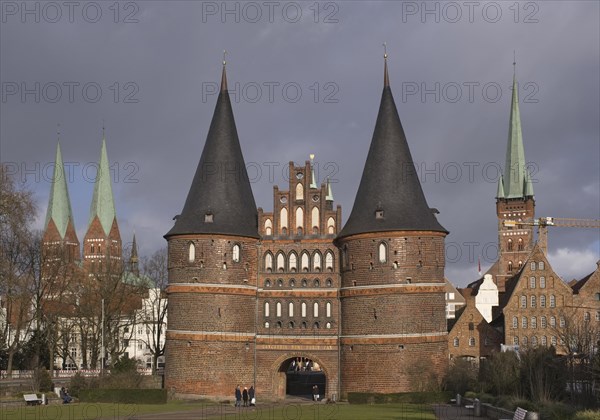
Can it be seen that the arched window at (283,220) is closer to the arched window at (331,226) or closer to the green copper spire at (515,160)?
the arched window at (331,226)

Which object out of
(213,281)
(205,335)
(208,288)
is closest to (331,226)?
(213,281)

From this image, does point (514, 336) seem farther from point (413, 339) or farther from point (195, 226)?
point (195, 226)

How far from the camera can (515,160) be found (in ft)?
420

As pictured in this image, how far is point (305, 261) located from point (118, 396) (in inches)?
539

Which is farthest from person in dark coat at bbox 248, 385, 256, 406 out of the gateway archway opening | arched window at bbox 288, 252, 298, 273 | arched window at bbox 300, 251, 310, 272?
arched window at bbox 300, 251, 310, 272

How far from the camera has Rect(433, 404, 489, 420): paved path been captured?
39031 millimetres

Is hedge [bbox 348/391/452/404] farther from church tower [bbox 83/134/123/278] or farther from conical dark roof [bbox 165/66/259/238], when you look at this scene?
church tower [bbox 83/134/123/278]

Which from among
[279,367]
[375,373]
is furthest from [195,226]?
[375,373]

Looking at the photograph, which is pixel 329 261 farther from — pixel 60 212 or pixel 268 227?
pixel 60 212

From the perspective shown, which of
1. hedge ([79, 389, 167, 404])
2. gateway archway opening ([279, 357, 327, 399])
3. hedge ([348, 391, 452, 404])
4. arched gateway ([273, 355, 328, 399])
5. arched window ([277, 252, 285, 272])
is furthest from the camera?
gateway archway opening ([279, 357, 327, 399])

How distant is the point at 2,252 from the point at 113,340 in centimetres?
2428

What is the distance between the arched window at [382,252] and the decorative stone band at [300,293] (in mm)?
3866

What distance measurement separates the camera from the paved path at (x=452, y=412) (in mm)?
39031

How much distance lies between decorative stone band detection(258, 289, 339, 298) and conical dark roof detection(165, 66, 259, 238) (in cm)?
351
